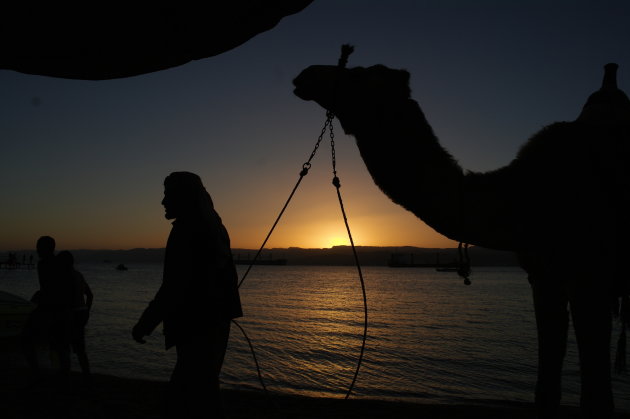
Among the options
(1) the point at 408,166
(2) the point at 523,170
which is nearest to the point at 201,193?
(1) the point at 408,166

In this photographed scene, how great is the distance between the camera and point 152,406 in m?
8.20

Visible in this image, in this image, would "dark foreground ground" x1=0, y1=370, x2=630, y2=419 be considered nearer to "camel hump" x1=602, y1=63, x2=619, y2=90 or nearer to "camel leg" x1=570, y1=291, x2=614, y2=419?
"camel leg" x1=570, y1=291, x2=614, y2=419

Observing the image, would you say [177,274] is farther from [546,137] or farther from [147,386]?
[147,386]

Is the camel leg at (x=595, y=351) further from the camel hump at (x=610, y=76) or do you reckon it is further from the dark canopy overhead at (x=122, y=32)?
the dark canopy overhead at (x=122, y=32)

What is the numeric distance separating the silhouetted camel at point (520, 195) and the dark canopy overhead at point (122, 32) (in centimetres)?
234

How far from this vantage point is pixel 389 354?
59.7ft

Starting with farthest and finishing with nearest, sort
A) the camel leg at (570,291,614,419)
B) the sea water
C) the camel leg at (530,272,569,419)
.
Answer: the sea water
the camel leg at (530,272,569,419)
the camel leg at (570,291,614,419)

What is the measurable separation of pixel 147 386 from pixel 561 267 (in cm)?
873

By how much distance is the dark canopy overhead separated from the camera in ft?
5.14

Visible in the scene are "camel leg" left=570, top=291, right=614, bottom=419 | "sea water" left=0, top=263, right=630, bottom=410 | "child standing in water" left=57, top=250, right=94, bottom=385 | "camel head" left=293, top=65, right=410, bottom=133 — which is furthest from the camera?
"sea water" left=0, top=263, right=630, bottom=410

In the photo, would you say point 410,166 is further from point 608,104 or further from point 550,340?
point 608,104

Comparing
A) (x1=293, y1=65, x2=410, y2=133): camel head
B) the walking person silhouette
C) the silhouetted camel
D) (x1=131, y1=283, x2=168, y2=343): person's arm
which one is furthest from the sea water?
(x1=293, y1=65, x2=410, y2=133): camel head

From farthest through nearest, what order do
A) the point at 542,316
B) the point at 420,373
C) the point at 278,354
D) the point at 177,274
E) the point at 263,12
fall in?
the point at 278,354, the point at 420,373, the point at 542,316, the point at 177,274, the point at 263,12

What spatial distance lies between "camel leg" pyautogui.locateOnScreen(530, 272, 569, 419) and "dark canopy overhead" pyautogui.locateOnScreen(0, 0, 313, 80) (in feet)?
13.0
